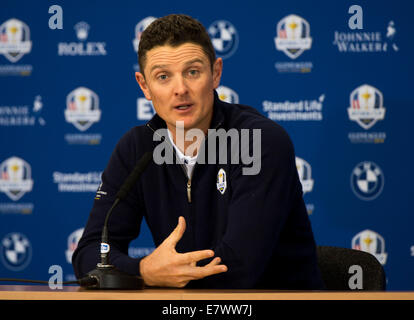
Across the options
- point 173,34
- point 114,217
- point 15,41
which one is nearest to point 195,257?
point 114,217

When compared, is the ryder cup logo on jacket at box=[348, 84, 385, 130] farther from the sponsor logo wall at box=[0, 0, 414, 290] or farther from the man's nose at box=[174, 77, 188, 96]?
the man's nose at box=[174, 77, 188, 96]

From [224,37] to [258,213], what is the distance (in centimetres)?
207

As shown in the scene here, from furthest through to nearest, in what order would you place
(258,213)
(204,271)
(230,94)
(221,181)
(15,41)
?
(15,41), (230,94), (221,181), (258,213), (204,271)

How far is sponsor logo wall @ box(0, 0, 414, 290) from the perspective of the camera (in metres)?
3.25

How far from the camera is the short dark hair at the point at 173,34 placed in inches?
71.3

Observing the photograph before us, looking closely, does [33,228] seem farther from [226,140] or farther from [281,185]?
[281,185]

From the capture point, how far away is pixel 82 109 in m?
3.42

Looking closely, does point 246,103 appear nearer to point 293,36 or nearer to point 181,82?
point 293,36

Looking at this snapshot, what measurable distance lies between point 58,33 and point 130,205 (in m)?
2.05

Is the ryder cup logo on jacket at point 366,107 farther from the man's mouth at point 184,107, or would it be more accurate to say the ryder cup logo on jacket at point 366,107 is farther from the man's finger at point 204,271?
the man's finger at point 204,271

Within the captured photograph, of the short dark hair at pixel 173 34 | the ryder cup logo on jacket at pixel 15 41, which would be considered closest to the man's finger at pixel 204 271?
the short dark hair at pixel 173 34

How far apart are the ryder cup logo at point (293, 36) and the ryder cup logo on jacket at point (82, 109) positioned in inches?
53.5
